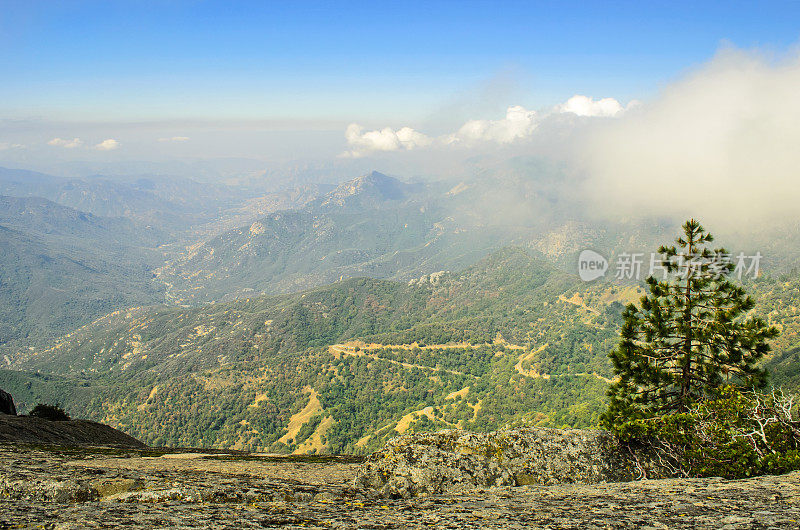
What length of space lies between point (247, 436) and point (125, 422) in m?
59.7

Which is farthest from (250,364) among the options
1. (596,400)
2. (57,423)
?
(57,423)

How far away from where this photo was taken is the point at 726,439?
10438 millimetres

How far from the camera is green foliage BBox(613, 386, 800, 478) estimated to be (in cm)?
933

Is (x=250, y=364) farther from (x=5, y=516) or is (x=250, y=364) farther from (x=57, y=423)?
(x=5, y=516)

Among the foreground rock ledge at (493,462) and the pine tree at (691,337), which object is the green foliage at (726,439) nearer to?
the foreground rock ledge at (493,462)

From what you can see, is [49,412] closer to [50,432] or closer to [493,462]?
[50,432]

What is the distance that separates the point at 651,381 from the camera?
19547 mm

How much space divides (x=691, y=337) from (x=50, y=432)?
32410mm

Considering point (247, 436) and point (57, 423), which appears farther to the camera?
point (247, 436)

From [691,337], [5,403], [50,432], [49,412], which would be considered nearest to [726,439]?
[691,337]

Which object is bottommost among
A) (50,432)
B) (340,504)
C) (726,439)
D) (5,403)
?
(5,403)

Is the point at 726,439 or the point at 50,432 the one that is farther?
the point at 50,432

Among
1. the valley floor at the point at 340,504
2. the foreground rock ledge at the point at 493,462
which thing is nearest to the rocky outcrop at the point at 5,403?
the valley floor at the point at 340,504

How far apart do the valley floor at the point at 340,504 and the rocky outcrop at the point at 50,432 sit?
11.3 metres
